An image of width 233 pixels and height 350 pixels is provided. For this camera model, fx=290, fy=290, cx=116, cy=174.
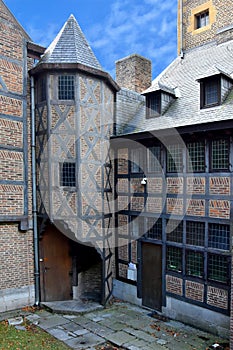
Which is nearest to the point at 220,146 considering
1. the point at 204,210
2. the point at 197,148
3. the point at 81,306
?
the point at 197,148

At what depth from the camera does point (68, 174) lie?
27.2ft

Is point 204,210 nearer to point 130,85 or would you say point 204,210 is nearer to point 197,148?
point 197,148

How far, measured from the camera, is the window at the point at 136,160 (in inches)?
356

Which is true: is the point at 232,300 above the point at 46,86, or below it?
below

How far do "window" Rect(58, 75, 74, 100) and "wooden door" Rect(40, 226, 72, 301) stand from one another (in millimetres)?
4078

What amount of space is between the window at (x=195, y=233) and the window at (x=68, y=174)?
11.2 feet

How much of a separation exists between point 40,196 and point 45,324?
352cm

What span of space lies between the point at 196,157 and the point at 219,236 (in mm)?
2086

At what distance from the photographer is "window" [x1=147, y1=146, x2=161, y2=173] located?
8523 millimetres

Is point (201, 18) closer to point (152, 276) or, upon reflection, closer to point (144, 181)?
point (144, 181)

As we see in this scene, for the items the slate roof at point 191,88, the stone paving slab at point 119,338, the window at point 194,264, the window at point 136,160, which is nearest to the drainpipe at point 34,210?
the slate roof at point 191,88

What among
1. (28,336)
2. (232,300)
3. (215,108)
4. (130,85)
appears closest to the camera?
(232,300)

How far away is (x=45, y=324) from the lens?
305 inches

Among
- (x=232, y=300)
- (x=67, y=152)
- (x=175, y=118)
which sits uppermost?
(x=175, y=118)
